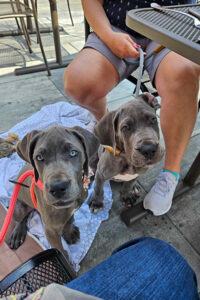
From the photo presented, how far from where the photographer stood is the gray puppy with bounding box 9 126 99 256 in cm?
128

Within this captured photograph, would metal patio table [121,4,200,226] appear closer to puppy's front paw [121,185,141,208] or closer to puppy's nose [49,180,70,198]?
puppy's nose [49,180,70,198]

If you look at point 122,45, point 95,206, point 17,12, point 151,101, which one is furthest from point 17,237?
point 17,12

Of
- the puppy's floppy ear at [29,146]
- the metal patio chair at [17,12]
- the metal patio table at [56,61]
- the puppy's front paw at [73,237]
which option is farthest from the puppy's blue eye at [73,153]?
the metal patio table at [56,61]

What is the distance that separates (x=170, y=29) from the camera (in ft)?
Result: 3.71

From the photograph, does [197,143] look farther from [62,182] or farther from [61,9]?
[61,9]

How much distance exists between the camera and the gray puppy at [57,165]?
128 cm

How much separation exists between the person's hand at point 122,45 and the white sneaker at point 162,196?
127 cm

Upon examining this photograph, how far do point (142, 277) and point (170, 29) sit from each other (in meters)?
1.24

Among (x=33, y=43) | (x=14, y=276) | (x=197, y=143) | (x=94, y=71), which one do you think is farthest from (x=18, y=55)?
(x=14, y=276)

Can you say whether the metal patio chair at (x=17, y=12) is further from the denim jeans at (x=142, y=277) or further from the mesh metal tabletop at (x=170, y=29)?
the denim jeans at (x=142, y=277)

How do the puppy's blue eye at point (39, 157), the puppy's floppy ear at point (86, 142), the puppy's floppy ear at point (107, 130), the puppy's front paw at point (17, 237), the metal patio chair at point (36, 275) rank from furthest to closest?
the puppy's front paw at point (17, 237) → the puppy's floppy ear at point (107, 130) → the puppy's floppy ear at point (86, 142) → the puppy's blue eye at point (39, 157) → the metal patio chair at point (36, 275)

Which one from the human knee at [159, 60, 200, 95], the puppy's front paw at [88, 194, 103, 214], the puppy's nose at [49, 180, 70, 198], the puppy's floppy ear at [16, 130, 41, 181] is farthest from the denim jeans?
the human knee at [159, 60, 200, 95]

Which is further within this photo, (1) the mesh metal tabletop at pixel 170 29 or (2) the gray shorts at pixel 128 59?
(2) the gray shorts at pixel 128 59

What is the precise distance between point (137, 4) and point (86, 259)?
260 centimetres
